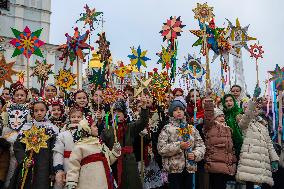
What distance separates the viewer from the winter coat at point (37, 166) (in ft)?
18.1

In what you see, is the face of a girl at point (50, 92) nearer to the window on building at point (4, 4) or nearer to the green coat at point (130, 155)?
the green coat at point (130, 155)

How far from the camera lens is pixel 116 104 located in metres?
6.30

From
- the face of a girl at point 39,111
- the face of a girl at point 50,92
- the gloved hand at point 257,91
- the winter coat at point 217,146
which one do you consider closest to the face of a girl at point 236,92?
the gloved hand at point 257,91

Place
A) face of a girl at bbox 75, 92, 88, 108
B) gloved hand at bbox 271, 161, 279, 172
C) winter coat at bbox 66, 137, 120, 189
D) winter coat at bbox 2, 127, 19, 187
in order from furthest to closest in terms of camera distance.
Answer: face of a girl at bbox 75, 92, 88, 108 → gloved hand at bbox 271, 161, 279, 172 → winter coat at bbox 2, 127, 19, 187 → winter coat at bbox 66, 137, 120, 189

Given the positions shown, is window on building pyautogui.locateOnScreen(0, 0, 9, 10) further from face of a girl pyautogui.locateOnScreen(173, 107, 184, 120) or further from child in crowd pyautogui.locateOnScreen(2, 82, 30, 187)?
face of a girl pyautogui.locateOnScreen(173, 107, 184, 120)

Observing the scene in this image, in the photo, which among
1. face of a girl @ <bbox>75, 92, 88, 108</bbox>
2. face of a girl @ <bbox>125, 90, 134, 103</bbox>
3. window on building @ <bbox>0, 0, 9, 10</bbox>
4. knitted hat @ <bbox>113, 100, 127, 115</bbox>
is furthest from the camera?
window on building @ <bbox>0, 0, 9, 10</bbox>

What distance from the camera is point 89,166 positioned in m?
5.20

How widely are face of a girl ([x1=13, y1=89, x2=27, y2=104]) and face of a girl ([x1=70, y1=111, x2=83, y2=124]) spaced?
1.37 meters

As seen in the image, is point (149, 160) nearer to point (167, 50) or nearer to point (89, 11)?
point (167, 50)

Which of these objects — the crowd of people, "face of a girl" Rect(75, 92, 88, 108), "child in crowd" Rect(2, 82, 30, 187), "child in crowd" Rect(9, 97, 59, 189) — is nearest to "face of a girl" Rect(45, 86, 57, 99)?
the crowd of people

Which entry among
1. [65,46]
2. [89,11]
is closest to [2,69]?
[65,46]

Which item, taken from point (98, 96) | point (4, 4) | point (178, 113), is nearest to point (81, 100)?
point (98, 96)

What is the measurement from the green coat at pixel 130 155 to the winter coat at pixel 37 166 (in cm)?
85

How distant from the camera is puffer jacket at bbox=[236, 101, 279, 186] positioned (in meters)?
6.19
